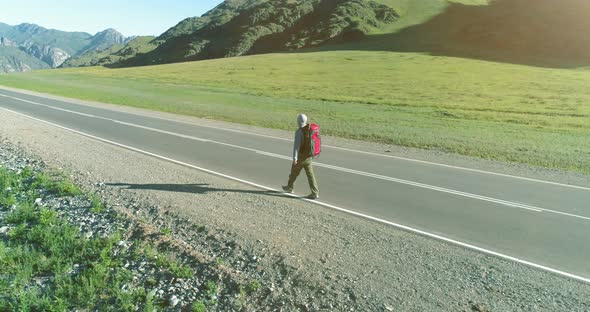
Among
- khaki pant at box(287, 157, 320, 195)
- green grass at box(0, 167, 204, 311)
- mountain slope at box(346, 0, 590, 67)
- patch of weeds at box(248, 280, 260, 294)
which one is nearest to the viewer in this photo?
green grass at box(0, 167, 204, 311)

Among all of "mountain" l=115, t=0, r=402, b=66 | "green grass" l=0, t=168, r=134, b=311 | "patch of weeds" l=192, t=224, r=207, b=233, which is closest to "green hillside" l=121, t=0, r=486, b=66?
"mountain" l=115, t=0, r=402, b=66

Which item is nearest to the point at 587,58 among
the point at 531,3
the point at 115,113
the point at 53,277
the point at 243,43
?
the point at 531,3

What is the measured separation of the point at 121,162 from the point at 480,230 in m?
10.8

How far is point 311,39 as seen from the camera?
15000cm

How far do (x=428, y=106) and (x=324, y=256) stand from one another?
26789mm

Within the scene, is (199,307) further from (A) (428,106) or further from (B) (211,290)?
(A) (428,106)

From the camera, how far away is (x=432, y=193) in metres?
9.98

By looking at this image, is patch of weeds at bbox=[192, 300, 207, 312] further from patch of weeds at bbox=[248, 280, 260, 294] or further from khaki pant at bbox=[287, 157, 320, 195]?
khaki pant at bbox=[287, 157, 320, 195]

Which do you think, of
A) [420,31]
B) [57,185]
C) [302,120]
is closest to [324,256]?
[302,120]

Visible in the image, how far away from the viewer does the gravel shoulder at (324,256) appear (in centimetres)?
546

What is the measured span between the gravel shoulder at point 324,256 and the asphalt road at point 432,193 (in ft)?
2.32

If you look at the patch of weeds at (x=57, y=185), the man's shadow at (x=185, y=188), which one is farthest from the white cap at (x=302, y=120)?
the patch of weeds at (x=57, y=185)

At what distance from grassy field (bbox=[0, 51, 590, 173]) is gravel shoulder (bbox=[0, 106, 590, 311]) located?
950 cm

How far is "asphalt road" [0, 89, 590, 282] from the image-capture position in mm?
7199
